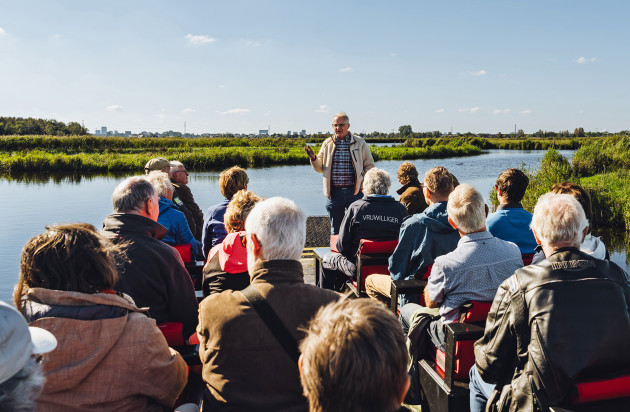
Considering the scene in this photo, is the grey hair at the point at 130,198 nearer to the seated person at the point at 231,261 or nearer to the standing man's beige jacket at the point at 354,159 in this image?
the seated person at the point at 231,261

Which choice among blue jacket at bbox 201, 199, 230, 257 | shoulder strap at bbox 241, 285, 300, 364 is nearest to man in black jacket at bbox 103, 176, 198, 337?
shoulder strap at bbox 241, 285, 300, 364

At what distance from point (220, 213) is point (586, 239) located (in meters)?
2.82

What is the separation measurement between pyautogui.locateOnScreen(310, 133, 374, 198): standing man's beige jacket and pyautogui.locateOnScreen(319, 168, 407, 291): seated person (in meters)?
2.09

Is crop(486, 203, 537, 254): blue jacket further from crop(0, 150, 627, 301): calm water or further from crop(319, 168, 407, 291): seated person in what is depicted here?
crop(0, 150, 627, 301): calm water

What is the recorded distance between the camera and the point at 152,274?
97.1 inches

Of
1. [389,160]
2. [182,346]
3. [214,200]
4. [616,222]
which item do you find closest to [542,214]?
[182,346]

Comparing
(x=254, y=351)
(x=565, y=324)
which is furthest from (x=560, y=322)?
(x=254, y=351)

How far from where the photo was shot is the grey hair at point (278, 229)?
1898 millimetres

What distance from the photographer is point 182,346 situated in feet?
7.64

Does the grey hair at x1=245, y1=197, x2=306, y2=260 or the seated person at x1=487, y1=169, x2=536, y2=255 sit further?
the seated person at x1=487, y1=169, x2=536, y2=255

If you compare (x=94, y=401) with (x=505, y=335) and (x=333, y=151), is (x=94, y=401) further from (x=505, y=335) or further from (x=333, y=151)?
(x=333, y=151)

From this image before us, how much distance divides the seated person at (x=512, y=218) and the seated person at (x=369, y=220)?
29.6 inches

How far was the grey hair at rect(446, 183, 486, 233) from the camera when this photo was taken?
2.66 m

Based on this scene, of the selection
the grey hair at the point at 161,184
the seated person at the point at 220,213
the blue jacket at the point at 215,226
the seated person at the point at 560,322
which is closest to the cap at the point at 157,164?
the grey hair at the point at 161,184
